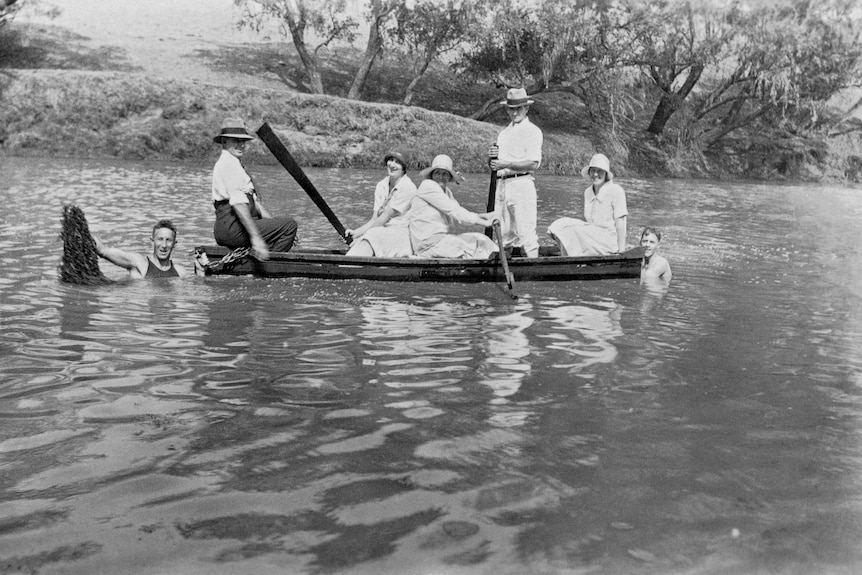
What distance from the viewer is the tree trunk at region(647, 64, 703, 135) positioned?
123ft

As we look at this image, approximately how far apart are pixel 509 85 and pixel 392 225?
91.7 feet

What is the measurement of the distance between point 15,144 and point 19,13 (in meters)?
11.9

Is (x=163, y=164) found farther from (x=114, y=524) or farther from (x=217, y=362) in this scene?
(x=114, y=524)

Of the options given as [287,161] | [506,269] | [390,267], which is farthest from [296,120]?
[506,269]

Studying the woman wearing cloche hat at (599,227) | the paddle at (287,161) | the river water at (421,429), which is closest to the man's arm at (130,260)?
the river water at (421,429)

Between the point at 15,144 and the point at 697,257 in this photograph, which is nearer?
the point at 697,257

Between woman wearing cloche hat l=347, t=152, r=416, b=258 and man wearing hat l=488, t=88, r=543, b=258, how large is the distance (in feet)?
3.50

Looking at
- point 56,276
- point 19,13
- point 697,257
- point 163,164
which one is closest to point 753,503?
point 56,276

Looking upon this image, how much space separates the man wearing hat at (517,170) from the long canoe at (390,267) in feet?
2.65

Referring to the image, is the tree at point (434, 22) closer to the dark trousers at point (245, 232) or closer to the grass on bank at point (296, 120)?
the grass on bank at point (296, 120)

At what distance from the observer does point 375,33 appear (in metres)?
34.8

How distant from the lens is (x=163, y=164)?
25688mm

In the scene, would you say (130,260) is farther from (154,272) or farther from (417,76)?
(417,76)

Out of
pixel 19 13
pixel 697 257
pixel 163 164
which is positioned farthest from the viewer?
pixel 19 13
